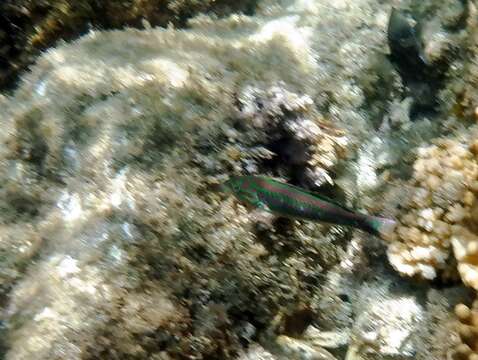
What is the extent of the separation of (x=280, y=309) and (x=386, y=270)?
0.92m

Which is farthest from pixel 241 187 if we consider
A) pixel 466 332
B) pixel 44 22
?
pixel 44 22

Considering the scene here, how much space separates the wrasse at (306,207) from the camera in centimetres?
271

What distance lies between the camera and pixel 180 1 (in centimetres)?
476

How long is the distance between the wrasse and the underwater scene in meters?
0.01

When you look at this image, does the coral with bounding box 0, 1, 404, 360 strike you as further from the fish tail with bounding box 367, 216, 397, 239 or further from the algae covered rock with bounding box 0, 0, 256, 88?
the fish tail with bounding box 367, 216, 397, 239

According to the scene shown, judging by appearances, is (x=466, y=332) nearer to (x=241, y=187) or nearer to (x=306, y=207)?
(x=306, y=207)

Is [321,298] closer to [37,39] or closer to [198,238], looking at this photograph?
[198,238]

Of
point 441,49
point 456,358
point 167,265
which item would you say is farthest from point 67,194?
point 441,49

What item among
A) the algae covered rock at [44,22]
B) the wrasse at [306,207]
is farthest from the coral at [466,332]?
the algae covered rock at [44,22]

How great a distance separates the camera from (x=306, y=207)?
2.73m

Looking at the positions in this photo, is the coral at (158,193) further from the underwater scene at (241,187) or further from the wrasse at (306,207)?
the wrasse at (306,207)

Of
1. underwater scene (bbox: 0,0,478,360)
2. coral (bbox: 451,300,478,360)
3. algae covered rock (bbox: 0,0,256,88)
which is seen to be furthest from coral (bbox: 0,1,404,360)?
coral (bbox: 451,300,478,360)

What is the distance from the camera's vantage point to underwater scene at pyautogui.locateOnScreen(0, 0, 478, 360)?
2.91 m

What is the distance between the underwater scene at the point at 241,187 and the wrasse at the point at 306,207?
11mm
